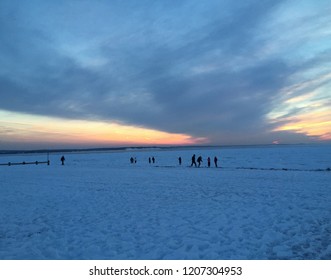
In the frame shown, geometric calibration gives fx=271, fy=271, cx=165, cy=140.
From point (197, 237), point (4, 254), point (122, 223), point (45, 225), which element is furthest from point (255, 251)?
point (45, 225)

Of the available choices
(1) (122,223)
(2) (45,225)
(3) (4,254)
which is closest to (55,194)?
(2) (45,225)

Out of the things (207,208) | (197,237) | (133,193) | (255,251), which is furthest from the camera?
(133,193)

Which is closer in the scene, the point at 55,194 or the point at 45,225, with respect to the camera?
the point at 45,225

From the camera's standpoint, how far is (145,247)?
24.6 feet

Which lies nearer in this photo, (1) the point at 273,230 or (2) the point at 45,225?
(1) the point at 273,230

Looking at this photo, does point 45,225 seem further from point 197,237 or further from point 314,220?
point 314,220

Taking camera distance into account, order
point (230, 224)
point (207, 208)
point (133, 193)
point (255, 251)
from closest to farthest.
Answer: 1. point (255, 251)
2. point (230, 224)
3. point (207, 208)
4. point (133, 193)

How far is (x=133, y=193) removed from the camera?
643 inches

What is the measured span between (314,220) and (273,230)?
2.13 meters

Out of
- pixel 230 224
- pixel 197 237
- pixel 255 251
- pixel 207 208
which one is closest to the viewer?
pixel 255 251

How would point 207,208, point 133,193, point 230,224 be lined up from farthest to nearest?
1. point 133,193
2. point 207,208
3. point 230,224
